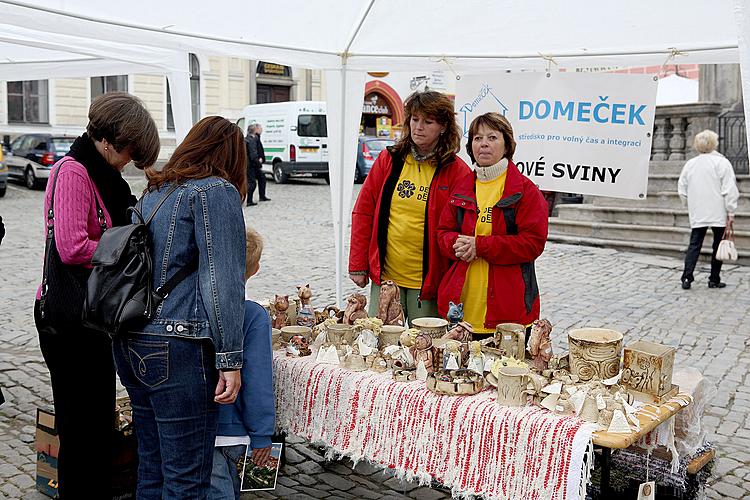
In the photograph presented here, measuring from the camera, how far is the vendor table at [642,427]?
2469 millimetres

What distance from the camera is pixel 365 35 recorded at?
4926 mm

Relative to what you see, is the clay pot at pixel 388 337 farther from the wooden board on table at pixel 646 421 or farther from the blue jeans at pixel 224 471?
the wooden board on table at pixel 646 421

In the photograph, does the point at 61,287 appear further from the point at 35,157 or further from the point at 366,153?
the point at 366,153

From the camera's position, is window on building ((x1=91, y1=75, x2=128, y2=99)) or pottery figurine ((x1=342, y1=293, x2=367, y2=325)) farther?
window on building ((x1=91, y1=75, x2=128, y2=99))

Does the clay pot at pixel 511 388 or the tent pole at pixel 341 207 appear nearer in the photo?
the clay pot at pixel 511 388

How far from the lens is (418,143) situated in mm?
3850

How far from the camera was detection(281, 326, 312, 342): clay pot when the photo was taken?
344 centimetres

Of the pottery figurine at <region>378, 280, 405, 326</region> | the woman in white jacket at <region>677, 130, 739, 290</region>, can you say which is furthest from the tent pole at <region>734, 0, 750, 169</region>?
the woman in white jacket at <region>677, 130, 739, 290</region>

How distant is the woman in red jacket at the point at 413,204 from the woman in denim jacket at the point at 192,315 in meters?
1.47

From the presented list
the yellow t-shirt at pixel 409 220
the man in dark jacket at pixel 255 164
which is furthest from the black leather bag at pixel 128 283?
the man in dark jacket at pixel 255 164

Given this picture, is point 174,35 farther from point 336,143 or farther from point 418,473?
point 418,473

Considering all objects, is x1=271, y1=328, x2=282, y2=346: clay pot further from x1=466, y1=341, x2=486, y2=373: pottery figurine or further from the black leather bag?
the black leather bag

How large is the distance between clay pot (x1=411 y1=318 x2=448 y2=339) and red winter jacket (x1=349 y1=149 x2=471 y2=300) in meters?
0.50

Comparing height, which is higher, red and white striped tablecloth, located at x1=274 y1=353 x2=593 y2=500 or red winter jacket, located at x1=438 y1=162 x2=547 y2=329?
red winter jacket, located at x1=438 y1=162 x2=547 y2=329
